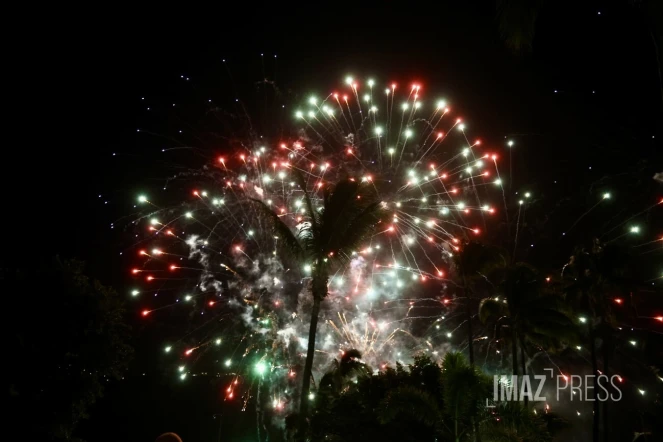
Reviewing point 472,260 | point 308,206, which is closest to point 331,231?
point 308,206

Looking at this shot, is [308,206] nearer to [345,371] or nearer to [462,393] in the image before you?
[462,393]

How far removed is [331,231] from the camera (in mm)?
12703

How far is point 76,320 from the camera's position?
16562 millimetres

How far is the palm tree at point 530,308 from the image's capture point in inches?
719

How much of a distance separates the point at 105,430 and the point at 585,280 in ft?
96.0

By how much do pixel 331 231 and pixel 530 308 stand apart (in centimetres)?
1104

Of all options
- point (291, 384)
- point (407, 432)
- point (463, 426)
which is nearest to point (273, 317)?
point (291, 384)

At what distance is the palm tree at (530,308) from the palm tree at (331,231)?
9.29 metres

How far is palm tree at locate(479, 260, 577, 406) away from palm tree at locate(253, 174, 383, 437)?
30.5 feet

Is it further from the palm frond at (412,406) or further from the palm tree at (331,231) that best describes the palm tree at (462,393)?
the palm tree at (331,231)

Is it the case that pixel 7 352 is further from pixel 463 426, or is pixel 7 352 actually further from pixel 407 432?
pixel 463 426

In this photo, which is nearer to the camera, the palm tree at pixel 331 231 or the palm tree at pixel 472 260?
the palm tree at pixel 331 231

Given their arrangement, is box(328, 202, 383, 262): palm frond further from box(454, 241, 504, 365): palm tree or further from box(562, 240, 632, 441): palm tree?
box(562, 240, 632, 441): palm tree

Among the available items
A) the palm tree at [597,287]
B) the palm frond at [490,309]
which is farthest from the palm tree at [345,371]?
the palm tree at [597,287]
